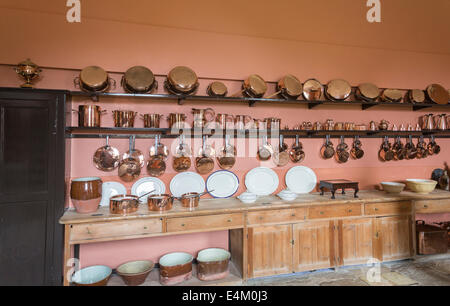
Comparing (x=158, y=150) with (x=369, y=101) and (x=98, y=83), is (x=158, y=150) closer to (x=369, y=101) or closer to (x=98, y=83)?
(x=98, y=83)

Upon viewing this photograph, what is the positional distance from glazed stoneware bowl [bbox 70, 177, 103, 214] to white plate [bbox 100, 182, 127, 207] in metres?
0.31

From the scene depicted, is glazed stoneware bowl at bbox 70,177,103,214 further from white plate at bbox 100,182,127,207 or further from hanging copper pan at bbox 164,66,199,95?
hanging copper pan at bbox 164,66,199,95

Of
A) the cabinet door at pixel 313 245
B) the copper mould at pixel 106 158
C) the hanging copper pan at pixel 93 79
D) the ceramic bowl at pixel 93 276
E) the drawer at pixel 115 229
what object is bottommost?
the ceramic bowl at pixel 93 276

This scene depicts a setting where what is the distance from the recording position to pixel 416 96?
135 inches

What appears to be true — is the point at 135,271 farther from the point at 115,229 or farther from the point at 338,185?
the point at 338,185

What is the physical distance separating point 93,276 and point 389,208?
327 centimetres

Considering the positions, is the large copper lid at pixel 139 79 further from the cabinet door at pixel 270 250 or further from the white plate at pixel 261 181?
the cabinet door at pixel 270 250

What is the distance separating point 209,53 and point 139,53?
806mm

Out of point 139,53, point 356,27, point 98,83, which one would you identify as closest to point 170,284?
point 98,83

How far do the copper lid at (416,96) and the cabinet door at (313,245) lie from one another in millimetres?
2246

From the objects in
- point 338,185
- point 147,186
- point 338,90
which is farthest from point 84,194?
point 338,90

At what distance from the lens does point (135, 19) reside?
9.11 ft

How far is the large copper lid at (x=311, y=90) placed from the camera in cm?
308

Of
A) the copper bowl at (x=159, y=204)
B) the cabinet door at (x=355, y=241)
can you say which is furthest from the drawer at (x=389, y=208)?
the copper bowl at (x=159, y=204)
